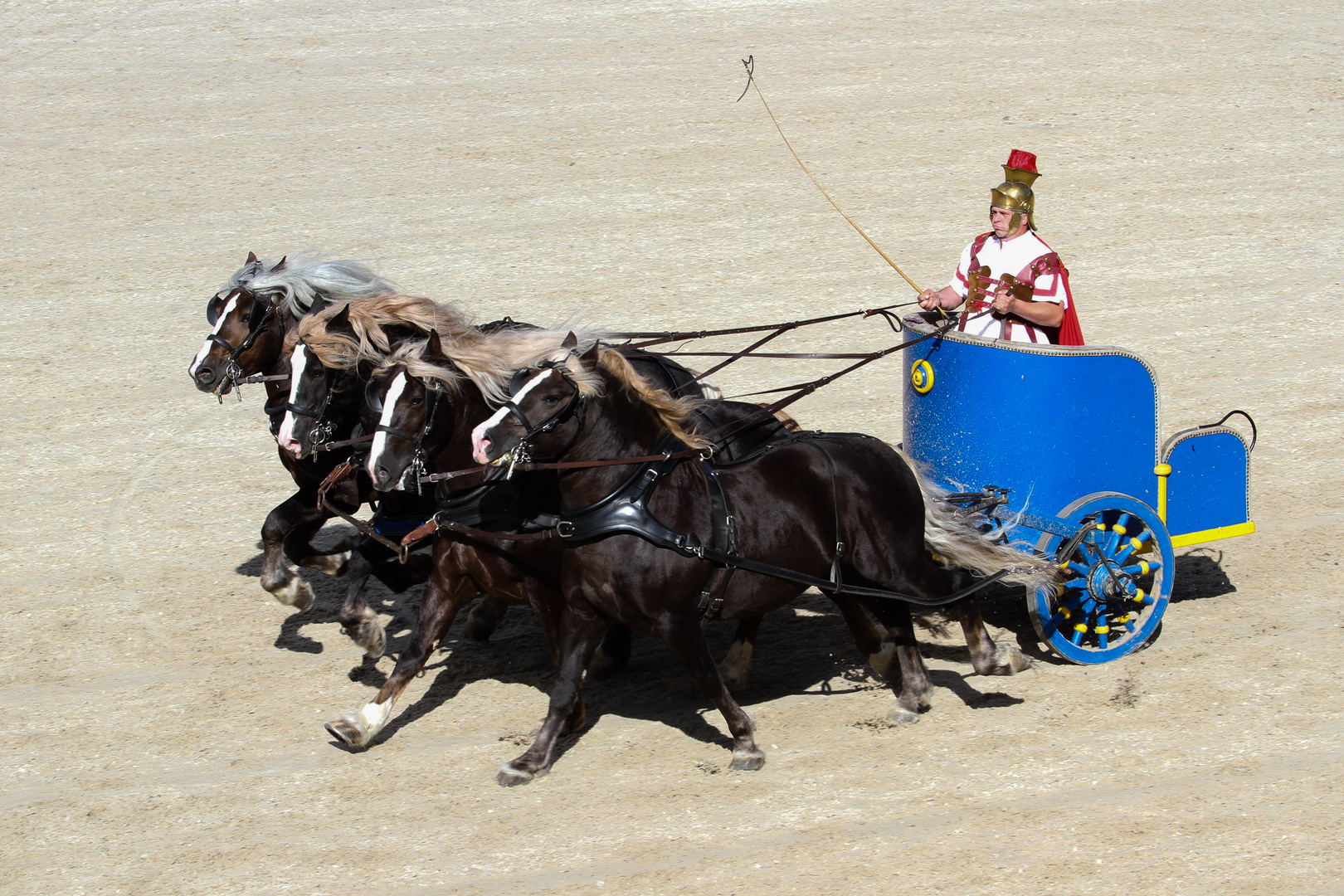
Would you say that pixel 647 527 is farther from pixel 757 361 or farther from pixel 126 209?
pixel 126 209

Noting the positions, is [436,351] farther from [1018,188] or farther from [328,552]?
[1018,188]

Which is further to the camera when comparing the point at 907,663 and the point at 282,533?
the point at 282,533

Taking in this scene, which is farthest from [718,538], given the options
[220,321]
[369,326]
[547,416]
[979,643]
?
[220,321]

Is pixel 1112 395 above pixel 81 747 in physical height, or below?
above

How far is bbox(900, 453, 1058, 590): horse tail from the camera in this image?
5523 millimetres

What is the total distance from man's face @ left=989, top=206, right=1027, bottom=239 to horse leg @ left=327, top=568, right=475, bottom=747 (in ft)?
8.75

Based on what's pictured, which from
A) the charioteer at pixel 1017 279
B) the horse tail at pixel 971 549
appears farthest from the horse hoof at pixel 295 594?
the charioteer at pixel 1017 279

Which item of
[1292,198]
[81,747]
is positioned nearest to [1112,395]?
[81,747]

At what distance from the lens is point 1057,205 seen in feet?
40.8

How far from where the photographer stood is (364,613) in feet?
20.0

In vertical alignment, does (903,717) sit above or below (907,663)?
below

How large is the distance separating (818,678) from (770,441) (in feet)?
3.79

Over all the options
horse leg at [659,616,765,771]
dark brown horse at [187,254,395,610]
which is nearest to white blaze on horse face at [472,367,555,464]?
horse leg at [659,616,765,771]

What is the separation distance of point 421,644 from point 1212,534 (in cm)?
340
